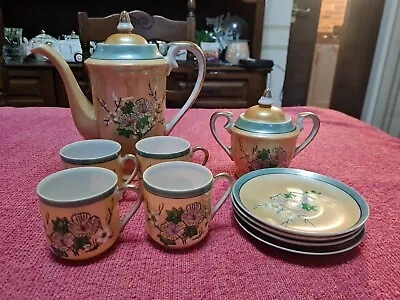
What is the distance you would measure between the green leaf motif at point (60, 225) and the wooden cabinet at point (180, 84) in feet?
4.32

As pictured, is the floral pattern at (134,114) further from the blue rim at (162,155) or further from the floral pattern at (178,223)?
the floral pattern at (178,223)

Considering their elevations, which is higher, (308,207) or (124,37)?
(124,37)

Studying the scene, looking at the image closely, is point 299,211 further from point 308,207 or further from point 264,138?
point 264,138

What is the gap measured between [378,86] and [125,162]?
2.23m

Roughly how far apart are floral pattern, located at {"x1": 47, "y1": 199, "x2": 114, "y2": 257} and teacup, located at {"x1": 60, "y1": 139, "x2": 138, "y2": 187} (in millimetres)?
86

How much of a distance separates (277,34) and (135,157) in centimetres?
178

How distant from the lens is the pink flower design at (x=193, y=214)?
0.38 meters

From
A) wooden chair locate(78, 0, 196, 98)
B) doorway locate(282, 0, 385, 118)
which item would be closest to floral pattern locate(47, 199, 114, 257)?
wooden chair locate(78, 0, 196, 98)

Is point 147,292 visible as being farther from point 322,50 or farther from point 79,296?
point 322,50

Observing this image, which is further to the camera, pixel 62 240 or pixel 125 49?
pixel 125 49

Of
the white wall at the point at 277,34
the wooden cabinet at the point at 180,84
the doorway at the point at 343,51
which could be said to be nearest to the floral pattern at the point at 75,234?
the wooden cabinet at the point at 180,84

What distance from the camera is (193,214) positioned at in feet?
1.26

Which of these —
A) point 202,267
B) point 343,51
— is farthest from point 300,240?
point 343,51

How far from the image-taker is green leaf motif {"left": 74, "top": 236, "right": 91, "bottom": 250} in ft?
1.15
